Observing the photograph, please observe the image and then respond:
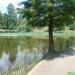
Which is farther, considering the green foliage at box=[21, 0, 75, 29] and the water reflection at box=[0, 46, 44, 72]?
the green foliage at box=[21, 0, 75, 29]

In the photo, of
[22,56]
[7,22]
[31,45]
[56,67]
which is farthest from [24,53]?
[7,22]

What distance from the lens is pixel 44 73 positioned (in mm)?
13164

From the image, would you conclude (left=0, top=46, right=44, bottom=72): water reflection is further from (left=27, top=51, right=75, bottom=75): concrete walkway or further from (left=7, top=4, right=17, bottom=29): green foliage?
(left=7, top=4, right=17, bottom=29): green foliage

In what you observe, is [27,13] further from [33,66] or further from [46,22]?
[33,66]

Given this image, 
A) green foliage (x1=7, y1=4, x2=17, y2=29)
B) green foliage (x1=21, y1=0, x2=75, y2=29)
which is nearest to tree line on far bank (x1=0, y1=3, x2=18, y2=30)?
green foliage (x1=7, y1=4, x2=17, y2=29)

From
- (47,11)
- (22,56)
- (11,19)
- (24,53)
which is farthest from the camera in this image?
(11,19)

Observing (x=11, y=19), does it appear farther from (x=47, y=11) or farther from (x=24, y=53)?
(x=47, y=11)

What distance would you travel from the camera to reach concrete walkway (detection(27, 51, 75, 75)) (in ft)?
43.4

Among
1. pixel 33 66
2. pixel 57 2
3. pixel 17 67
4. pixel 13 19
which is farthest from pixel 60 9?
pixel 13 19

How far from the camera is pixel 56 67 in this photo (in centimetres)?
1461

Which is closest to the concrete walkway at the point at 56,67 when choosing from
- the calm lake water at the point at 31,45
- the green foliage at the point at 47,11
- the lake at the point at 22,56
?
the lake at the point at 22,56

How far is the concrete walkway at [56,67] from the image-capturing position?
13.2 metres

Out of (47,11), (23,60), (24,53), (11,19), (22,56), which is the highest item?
(47,11)

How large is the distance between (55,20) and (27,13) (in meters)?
2.61
